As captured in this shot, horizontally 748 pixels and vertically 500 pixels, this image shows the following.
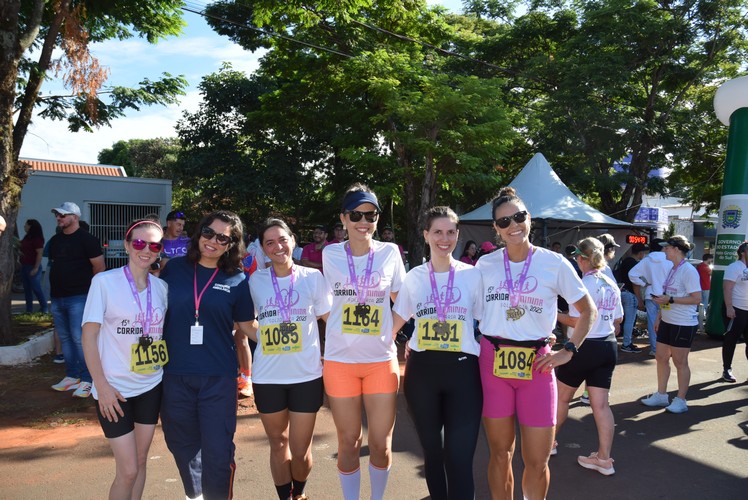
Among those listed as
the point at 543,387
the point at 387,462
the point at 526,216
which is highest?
the point at 526,216

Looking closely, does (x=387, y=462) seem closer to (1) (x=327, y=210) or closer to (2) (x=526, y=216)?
(2) (x=526, y=216)

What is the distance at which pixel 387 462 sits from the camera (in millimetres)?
3406

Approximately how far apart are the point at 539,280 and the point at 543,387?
614mm

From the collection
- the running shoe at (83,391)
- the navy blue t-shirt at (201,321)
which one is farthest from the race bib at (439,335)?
the running shoe at (83,391)

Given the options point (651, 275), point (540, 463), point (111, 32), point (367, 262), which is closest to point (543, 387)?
point (540, 463)

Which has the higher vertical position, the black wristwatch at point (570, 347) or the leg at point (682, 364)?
the black wristwatch at point (570, 347)

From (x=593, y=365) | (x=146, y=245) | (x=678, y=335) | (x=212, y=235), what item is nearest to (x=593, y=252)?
(x=593, y=365)

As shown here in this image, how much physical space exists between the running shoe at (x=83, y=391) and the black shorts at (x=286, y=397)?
145 inches

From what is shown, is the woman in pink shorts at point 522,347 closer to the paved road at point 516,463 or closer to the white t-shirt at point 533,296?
the white t-shirt at point 533,296

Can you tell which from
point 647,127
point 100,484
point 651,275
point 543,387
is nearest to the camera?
point 543,387

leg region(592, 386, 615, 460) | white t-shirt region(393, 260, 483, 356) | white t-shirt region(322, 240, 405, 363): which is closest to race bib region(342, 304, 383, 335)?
white t-shirt region(322, 240, 405, 363)

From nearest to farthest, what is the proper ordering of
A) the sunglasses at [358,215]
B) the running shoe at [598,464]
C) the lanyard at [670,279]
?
the sunglasses at [358,215] < the running shoe at [598,464] < the lanyard at [670,279]

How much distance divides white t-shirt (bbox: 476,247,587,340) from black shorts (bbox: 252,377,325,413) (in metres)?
1.12

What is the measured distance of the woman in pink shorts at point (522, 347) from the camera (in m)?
3.18
